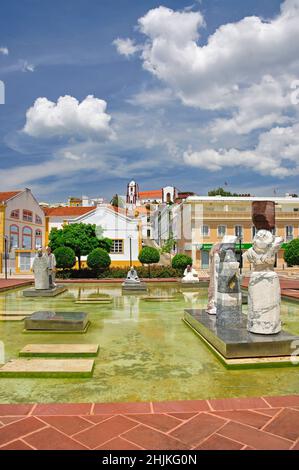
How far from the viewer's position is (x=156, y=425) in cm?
327

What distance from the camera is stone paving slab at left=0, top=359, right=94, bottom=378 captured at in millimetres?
4715

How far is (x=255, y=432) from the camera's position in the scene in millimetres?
3133

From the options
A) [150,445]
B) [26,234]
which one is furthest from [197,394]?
[26,234]

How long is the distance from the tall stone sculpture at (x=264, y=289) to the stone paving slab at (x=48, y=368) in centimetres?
268

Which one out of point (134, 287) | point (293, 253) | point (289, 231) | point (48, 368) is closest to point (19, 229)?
point (134, 287)

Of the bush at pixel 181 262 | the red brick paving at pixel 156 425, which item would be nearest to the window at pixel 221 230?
the bush at pixel 181 262

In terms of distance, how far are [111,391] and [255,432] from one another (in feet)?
5.77

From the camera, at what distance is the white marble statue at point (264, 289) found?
575cm

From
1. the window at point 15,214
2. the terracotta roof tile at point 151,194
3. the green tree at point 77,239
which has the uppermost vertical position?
the terracotta roof tile at point 151,194

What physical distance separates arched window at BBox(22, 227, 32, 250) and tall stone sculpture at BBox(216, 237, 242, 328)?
37.6 meters

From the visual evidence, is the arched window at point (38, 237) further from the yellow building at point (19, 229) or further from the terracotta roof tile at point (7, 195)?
the terracotta roof tile at point (7, 195)
